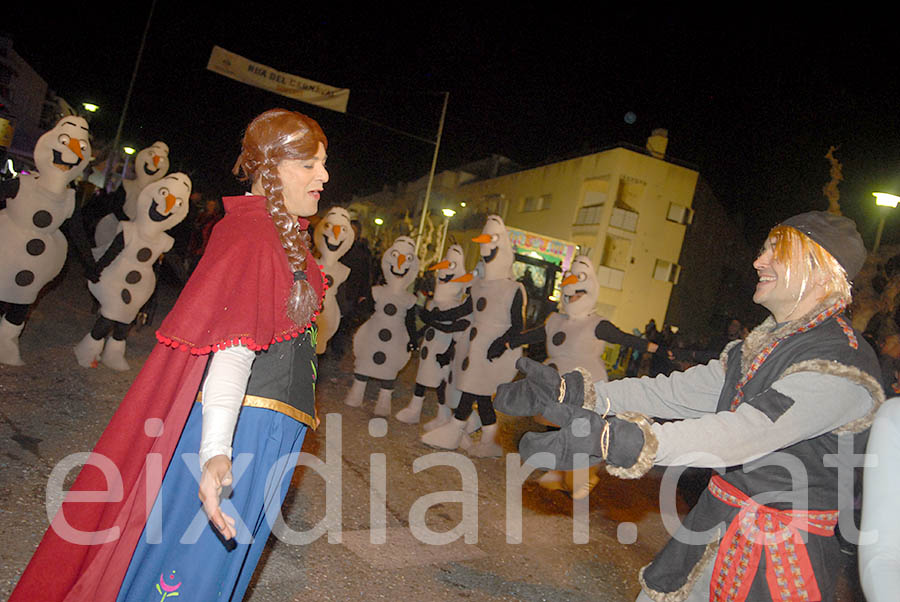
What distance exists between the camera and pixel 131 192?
7.64 metres

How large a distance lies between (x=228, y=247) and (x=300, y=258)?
0.26m

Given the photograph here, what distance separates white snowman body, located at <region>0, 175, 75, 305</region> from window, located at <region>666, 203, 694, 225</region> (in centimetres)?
2207

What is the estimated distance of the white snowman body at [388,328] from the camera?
6668 mm

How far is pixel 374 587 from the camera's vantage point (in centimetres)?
324

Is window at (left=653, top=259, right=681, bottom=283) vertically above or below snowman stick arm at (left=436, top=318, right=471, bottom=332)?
above

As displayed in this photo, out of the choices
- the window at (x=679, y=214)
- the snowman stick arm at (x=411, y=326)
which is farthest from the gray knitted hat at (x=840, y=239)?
the window at (x=679, y=214)

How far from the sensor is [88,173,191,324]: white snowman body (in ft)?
18.2

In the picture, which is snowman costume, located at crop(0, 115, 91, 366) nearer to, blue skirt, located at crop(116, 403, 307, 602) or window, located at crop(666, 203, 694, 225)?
blue skirt, located at crop(116, 403, 307, 602)

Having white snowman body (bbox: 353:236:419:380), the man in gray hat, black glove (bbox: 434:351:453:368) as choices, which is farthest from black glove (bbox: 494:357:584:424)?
white snowman body (bbox: 353:236:419:380)

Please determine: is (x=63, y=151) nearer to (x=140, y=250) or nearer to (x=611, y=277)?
(x=140, y=250)

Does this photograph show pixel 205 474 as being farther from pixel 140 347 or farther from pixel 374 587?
pixel 140 347

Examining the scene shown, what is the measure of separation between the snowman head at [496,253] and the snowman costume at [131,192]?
4.10 meters

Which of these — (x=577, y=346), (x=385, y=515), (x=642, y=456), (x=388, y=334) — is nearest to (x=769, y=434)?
(x=642, y=456)

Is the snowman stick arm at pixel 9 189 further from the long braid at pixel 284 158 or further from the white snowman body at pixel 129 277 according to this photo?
the long braid at pixel 284 158
